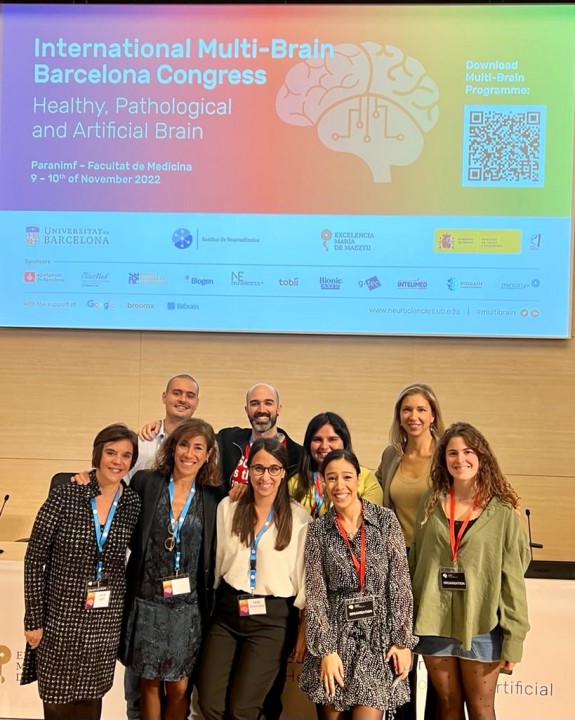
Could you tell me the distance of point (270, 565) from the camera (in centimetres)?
289

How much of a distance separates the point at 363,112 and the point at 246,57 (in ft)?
2.83

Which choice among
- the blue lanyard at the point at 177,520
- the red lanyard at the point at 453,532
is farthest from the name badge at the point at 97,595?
the red lanyard at the point at 453,532

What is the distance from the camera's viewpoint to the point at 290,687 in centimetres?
332

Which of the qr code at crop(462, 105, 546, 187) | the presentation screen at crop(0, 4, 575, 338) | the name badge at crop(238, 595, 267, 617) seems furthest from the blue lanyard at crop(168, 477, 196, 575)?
the qr code at crop(462, 105, 546, 187)

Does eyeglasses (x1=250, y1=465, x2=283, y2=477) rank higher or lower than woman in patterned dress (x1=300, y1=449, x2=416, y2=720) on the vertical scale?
higher

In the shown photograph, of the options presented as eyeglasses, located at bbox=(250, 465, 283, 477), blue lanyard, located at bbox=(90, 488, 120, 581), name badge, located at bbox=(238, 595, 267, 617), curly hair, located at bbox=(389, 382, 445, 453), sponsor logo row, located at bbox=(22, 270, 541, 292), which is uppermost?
sponsor logo row, located at bbox=(22, 270, 541, 292)

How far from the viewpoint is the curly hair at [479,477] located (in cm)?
282

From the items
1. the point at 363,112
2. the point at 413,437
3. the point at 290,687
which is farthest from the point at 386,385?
the point at 290,687

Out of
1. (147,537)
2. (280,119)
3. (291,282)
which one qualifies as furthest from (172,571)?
(280,119)

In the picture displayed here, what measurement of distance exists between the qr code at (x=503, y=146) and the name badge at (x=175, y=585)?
11.2 ft

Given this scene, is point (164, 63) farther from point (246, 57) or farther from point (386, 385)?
point (386, 385)

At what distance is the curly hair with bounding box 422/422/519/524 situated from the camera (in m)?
2.82

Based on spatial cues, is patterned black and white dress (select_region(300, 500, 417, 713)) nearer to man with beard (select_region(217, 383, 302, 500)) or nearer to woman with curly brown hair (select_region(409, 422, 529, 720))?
woman with curly brown hair (select_region(409, 422, 529, 720))

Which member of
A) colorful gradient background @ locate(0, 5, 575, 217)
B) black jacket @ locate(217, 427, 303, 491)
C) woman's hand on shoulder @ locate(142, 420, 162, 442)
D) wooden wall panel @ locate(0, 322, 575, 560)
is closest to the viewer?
black jacket @ locate(217, 427, 303, 491)
